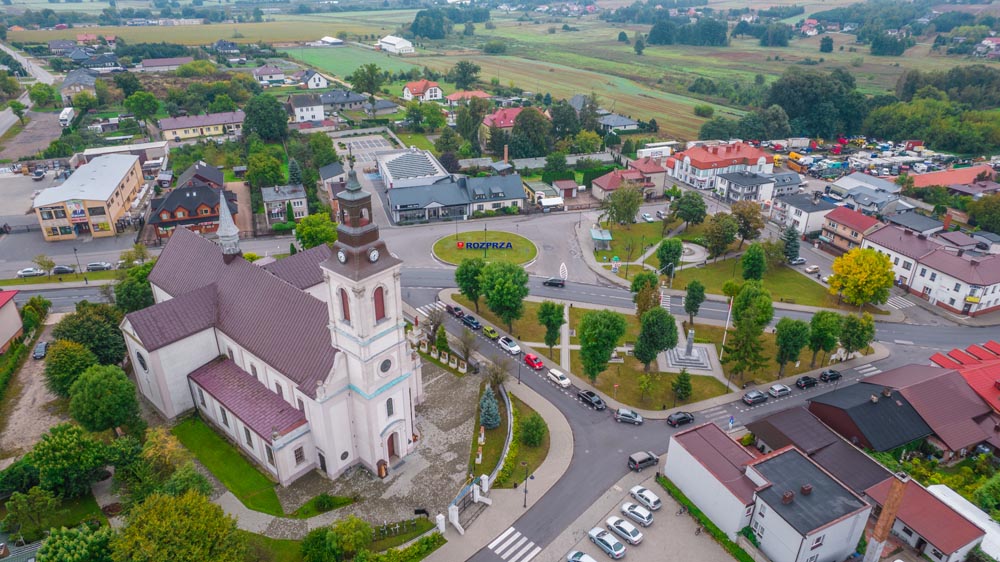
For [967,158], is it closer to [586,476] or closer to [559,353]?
[559,353]

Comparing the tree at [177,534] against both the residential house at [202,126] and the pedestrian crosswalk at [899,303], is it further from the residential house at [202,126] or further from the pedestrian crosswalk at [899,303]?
the residential house at [202,126]

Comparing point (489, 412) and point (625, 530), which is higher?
point (489, 412)

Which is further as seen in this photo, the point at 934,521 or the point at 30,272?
the point at 30,272

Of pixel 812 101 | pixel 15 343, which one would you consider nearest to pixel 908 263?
pixel 812 101

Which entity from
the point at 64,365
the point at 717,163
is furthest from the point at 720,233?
the point at 64,365

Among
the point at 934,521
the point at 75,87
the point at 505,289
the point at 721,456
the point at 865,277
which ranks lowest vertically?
the point at 934,521

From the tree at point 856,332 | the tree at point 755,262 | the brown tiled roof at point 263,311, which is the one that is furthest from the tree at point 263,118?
the tree at point 856,332

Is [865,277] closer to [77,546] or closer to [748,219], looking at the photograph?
[748,219]
